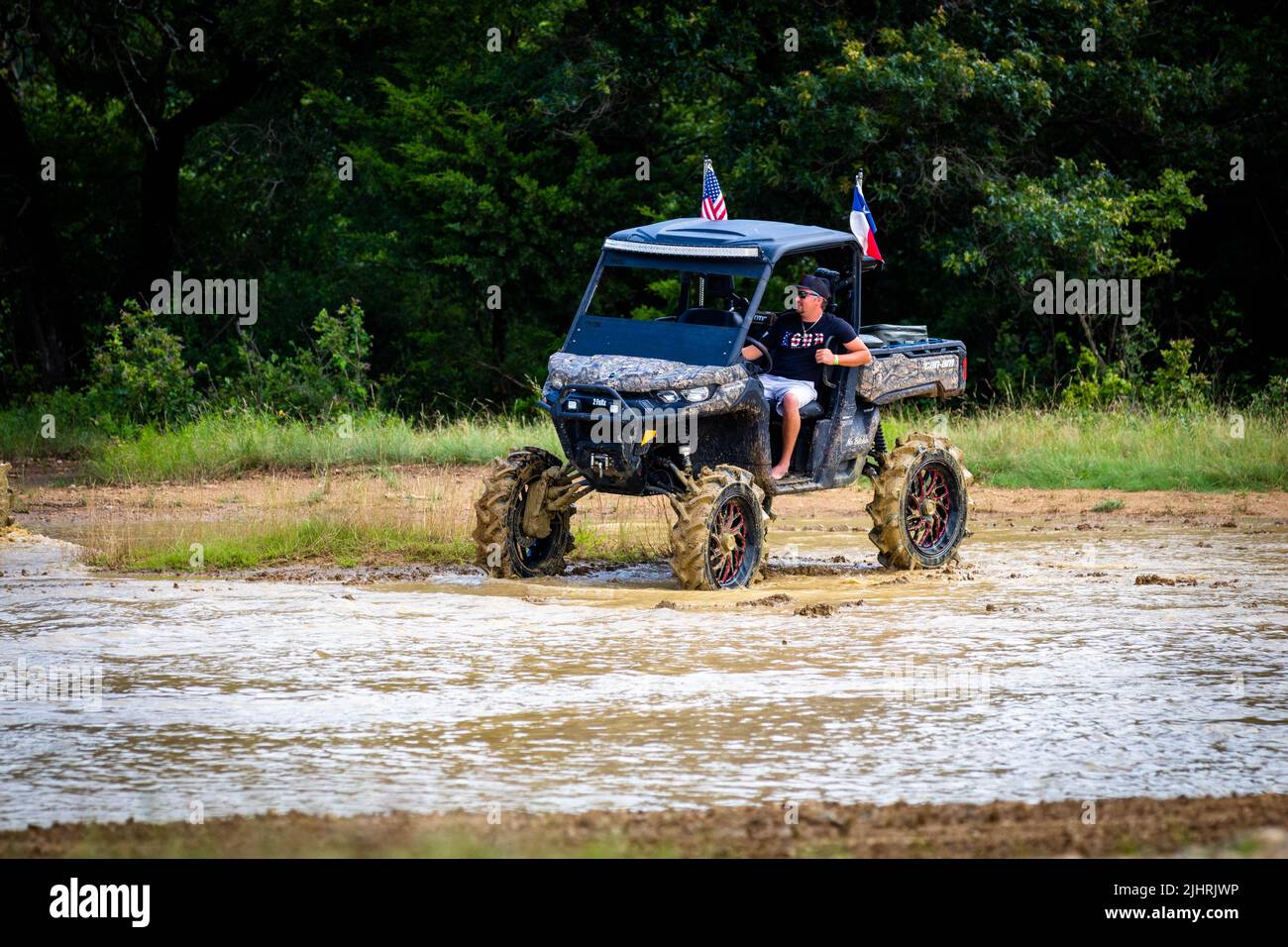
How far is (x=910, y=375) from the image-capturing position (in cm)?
1347

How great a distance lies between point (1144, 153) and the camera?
91.4 feet

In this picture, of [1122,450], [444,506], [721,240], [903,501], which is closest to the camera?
[721,240]

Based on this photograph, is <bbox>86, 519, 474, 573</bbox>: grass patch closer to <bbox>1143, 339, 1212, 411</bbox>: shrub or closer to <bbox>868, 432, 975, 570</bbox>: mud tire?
<bbox>868, 432, 975, 570</bbox>: mud tire

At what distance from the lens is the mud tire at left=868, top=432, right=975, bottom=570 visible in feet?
42.2

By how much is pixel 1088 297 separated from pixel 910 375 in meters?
13.7

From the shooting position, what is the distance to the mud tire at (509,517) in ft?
40.3

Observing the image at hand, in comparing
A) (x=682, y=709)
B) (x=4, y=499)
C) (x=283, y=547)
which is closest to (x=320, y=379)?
(x=4, y=499)

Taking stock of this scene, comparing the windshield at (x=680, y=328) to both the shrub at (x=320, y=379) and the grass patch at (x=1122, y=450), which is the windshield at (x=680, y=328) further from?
the shrub at (x=320, y=379)

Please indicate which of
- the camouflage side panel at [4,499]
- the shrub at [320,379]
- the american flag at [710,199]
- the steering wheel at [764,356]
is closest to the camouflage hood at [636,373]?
the steering wheel at [764,356]

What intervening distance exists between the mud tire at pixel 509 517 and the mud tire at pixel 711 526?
1282mm

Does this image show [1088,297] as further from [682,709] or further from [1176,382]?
[682,709]

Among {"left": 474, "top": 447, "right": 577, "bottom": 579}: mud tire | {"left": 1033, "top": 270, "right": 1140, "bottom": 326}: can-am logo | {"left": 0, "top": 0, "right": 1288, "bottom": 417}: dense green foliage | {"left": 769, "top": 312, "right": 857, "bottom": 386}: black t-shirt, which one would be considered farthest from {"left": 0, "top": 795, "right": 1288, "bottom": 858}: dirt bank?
{"left": 1033, "top": 270, "right": 1140, "bottom": 326}: can-am logo
